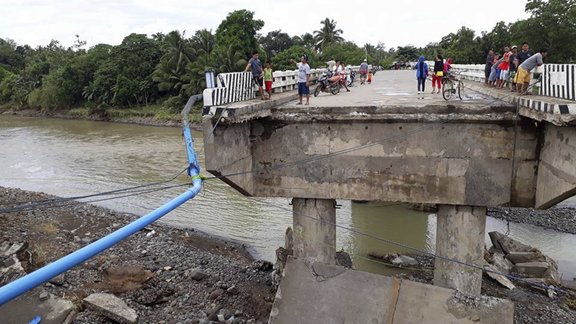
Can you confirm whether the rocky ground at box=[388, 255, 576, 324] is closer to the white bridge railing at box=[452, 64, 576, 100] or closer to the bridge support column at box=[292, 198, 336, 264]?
the bridge support column at box=[292, 198, 336, 264]

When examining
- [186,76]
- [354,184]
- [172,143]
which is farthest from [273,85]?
[186,76]

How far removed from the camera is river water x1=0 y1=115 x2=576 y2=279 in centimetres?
1516

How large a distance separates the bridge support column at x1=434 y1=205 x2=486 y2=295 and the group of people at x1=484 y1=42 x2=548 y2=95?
284cm

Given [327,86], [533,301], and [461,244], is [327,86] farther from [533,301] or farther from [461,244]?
[533,301]

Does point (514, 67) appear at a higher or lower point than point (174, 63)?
lower

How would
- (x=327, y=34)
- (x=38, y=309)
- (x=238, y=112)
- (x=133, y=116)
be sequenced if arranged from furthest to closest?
(x=327, y=34)
(x=133, y=116)
(x=238, y=112)
(x=38, y=309)

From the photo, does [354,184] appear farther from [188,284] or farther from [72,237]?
[72,237]

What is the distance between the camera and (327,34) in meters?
66.3

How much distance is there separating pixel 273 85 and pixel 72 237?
794 cm

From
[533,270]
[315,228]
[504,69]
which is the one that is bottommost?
[533,270]

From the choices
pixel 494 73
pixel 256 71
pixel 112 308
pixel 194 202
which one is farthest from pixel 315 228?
pixel 194 202

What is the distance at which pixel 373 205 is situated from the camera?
18.6 m

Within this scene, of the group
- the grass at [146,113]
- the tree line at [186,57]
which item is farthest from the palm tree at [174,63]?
the grass at [146,113]

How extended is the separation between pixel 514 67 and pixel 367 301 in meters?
7.70
